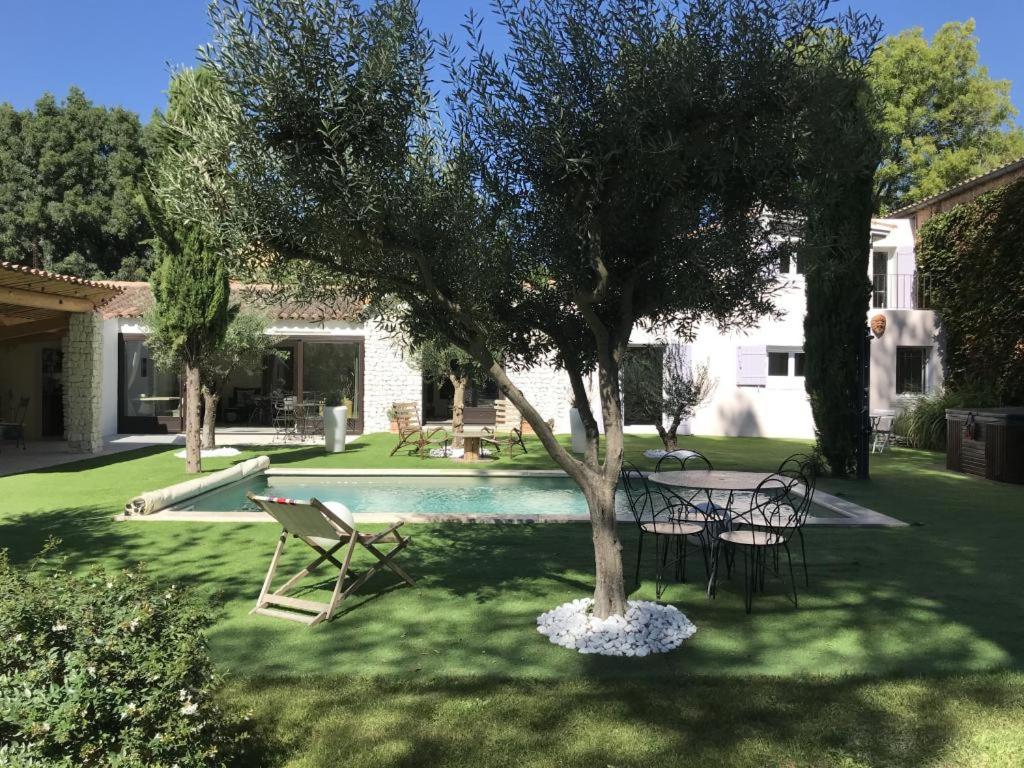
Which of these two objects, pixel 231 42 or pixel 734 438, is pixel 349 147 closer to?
pixel 231 42

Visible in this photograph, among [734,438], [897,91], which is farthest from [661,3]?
[897,91]

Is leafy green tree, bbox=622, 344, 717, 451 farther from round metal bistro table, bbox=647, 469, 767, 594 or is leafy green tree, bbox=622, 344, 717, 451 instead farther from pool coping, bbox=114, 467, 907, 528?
round metal bistro table, bbox=647, 469, 767, 594

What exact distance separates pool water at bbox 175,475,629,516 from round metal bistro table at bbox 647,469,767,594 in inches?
96.8

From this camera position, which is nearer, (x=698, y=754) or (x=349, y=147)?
(x=698, y=754)

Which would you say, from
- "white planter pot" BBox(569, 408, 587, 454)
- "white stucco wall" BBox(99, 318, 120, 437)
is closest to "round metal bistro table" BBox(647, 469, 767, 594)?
"white planter pot" BBox(569, 408, 587, 454)

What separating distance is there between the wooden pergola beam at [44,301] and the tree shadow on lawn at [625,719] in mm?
10790

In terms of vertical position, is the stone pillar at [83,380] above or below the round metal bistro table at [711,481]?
above

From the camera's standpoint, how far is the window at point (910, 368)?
62.7ft

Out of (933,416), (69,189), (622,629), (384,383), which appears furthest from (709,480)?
(69,189)

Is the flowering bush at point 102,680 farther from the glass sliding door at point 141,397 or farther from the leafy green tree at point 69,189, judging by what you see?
the leafy green tree at point 69,189

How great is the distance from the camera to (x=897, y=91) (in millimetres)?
26344

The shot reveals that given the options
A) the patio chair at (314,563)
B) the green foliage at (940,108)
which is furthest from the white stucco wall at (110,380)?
the green foliage at (940,108)

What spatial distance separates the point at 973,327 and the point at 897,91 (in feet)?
44.4

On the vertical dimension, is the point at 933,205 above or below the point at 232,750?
above
